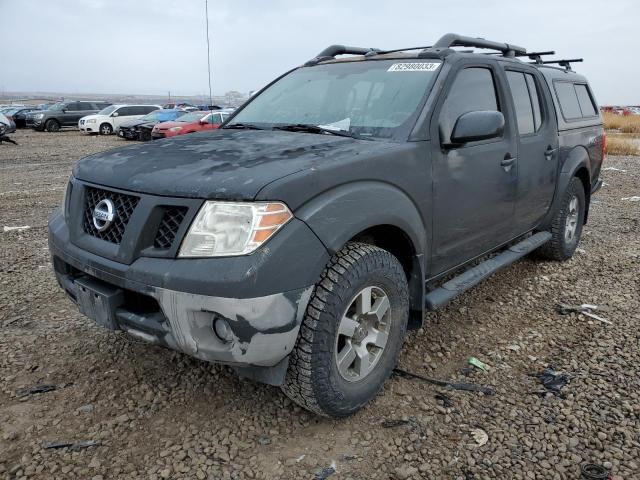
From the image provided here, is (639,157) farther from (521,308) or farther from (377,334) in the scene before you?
(377,334)

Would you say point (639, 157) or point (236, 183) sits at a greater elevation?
point (236, 183)

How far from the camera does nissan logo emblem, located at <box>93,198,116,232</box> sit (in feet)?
7.62

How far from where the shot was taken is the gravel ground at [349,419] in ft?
7.37

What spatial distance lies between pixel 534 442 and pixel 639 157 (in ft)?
49.8

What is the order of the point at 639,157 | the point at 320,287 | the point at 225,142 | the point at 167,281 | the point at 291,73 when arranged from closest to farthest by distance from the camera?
1. the point at 167,281
2. the point at 320,287
3. the point at 225,142
4. the point at 291,73
5. the point at 639,157

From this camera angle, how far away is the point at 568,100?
185 inches

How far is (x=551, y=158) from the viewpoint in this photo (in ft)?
13.7

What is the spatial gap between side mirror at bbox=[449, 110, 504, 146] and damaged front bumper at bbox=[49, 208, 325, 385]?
1333 millimetres

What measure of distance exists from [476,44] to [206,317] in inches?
116

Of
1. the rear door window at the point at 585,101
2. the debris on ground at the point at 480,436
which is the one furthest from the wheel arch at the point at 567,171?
the debris on ground at the point at 480,436

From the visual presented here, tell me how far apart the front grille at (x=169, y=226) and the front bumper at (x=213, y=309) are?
0.08 metres

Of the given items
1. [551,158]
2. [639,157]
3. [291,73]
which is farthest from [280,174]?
[639,157]

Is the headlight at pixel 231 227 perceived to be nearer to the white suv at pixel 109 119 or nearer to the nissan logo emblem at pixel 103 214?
the nissan logo emblem at pixel 103 214

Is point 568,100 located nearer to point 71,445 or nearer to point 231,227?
point 231,227
